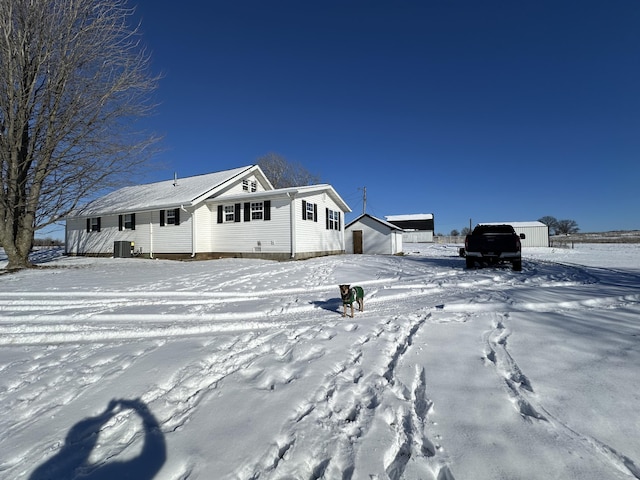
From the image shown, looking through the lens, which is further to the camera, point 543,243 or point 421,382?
point 543,243

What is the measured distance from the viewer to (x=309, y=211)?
55.0ft

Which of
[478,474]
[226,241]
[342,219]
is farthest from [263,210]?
[478,474]

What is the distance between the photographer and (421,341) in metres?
3.73

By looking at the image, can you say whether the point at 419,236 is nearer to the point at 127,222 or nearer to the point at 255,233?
the point at 255,233

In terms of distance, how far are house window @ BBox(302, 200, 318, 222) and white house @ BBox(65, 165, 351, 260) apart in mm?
11

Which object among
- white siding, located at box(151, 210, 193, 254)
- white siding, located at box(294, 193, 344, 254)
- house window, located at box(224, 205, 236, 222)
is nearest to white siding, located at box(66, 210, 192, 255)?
white siding, located at box(151, 210, 193, 254)

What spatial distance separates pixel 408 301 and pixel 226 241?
1294cm

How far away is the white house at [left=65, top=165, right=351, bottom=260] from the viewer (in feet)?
50.8

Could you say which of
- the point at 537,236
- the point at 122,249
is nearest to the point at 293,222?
the point at 122,249

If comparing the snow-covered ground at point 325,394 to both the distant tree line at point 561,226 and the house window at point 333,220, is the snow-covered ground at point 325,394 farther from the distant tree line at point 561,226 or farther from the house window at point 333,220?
the distant tree line at point 561,226

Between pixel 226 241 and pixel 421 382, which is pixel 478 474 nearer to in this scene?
pixel 421 382

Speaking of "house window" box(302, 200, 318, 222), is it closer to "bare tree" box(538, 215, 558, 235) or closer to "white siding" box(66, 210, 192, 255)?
"white siding" box(66, 210, 192, 255)

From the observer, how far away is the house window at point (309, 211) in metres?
16.1

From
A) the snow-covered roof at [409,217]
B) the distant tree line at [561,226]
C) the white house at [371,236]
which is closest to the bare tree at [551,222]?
the distant tree line at [561,226]
